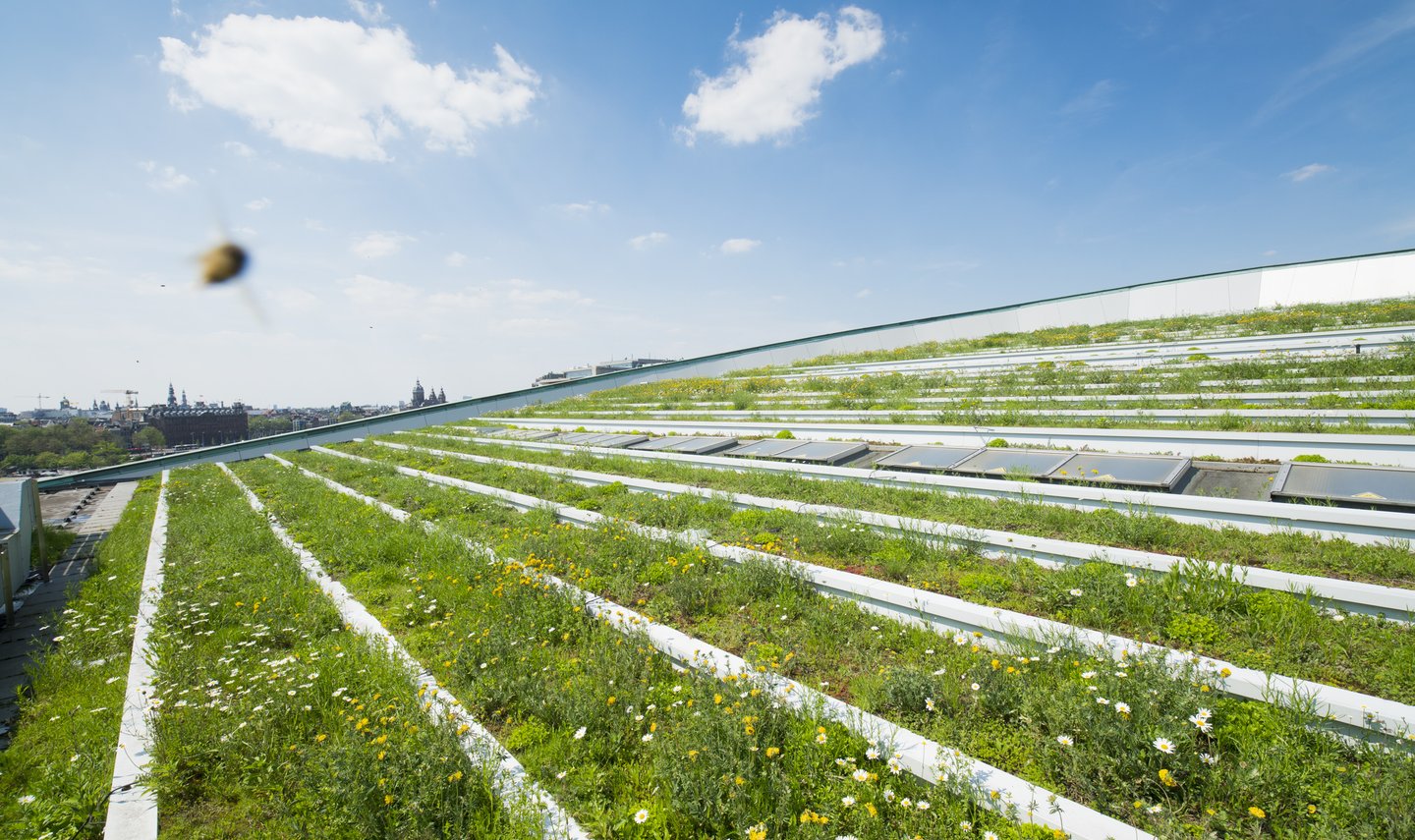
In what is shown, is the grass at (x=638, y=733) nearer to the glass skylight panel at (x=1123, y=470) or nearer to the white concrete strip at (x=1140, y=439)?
the glass skylight panel at (x=1123, y=470)

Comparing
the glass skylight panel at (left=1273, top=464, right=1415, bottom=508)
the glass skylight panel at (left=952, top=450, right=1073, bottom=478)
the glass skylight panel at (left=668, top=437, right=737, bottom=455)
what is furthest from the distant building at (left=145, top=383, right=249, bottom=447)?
the glass skylight panel at (left=1273, top=464, right=1415, bottom=508)

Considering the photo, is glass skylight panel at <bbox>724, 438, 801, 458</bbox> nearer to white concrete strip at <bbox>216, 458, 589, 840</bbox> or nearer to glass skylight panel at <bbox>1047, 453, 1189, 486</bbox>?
glass skylight panel at <bbox>1047, 453, 1189, 486</bbox>

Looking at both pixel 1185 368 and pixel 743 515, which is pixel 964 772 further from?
pixel 1185 368

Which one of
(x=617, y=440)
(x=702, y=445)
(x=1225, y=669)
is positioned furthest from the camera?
(x=617, y=440)

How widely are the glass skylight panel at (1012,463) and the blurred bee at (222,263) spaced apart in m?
7.94

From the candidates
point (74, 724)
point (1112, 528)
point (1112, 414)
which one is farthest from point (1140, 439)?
point (74, 724)

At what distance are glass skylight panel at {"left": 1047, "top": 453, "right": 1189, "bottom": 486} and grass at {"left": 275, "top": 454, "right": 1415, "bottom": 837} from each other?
3.36m

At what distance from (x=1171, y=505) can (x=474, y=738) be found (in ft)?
21.9

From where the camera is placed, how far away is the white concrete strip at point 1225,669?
2717mm

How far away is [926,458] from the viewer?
8102mm

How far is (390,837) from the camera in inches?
115

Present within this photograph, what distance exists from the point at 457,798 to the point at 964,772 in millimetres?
2876

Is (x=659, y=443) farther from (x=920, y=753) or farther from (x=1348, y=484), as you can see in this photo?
(x=1348, y=484)

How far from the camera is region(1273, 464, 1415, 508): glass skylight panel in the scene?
465cm
